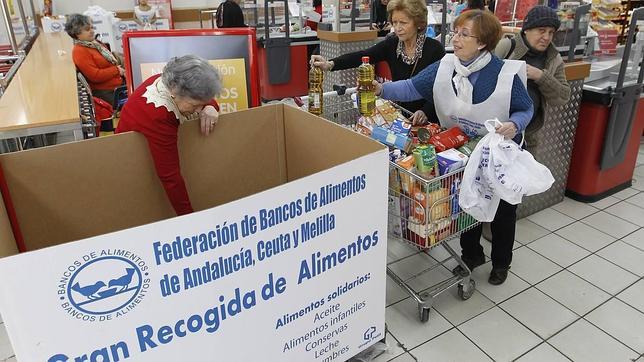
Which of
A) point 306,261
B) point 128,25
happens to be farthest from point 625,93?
point 128,25

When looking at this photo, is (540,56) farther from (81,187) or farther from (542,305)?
(81,187)

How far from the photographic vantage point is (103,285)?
112 centimetres

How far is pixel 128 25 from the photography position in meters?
8.84

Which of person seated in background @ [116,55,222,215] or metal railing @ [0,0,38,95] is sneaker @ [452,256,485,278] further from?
metal railing @ [0,0,38,95]

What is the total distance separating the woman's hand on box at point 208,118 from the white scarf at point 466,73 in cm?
112

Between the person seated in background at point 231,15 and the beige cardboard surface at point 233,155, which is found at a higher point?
the person seated in background at point 231,15

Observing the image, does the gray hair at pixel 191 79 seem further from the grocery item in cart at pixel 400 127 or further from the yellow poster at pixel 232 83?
the grocery item in cart at pixel 400 127

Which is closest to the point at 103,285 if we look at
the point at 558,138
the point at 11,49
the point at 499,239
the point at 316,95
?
the point at 316,95

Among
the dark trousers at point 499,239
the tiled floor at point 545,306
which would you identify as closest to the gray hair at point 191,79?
the tiled floor at point 545,306

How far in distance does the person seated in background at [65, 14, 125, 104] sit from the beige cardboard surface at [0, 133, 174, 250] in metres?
2.98

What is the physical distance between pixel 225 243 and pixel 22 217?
967 millimetres

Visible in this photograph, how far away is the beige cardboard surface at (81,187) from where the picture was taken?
167cm

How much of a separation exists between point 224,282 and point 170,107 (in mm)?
851

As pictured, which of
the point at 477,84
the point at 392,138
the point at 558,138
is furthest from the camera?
the point at 558,138
